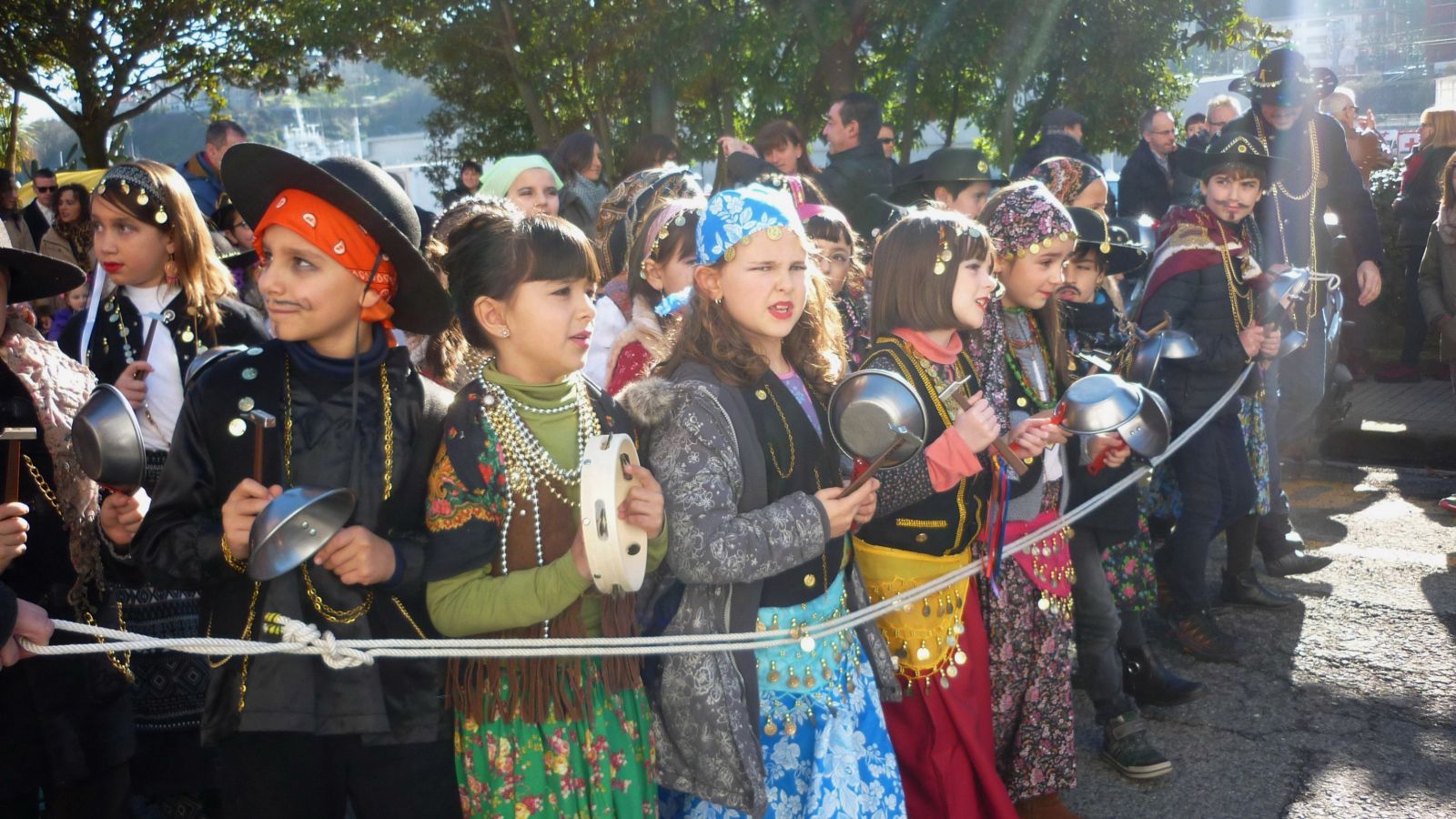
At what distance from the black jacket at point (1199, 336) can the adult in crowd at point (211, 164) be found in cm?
610

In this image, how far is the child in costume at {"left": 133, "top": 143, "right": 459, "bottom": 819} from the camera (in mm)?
2461

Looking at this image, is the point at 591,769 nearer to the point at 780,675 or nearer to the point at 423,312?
the point at 780,675

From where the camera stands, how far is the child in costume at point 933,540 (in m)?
3.33

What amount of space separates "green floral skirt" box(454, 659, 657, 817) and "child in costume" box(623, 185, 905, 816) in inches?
4.7

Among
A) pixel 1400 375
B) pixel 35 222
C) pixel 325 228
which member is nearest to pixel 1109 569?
pixel 325 228

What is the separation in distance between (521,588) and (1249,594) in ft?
13.5

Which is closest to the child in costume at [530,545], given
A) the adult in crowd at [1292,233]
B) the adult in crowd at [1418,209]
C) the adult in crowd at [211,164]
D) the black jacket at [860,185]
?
the adult in crowd at [1292,233]

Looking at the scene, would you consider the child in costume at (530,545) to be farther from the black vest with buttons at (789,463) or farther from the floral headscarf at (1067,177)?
the floral headscarf at (1067,177)

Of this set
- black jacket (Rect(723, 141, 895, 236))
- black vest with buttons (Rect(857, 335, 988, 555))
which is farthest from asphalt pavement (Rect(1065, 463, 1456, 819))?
black jacket (Rect(723, 141, 895, 236))

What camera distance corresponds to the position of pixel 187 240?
3.68 m

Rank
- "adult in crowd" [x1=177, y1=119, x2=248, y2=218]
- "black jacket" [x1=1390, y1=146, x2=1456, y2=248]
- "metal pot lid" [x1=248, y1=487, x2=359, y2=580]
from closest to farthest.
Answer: "metal pot lid" [x1=248, y1=487, x2=359, y2=580] < "adult in crowd" [x1=177, y1=119, x2=248, y2=218] < "black jacket" [x1=1390, y1=146, x2=1456, y2=248]

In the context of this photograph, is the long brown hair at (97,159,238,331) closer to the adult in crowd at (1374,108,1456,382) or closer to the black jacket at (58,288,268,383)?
the black jacket at (58,288,268,383)

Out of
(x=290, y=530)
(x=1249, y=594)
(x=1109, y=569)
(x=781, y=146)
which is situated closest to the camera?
(x=290, y=530)

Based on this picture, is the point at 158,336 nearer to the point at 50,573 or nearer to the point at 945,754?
the point at 50,573
